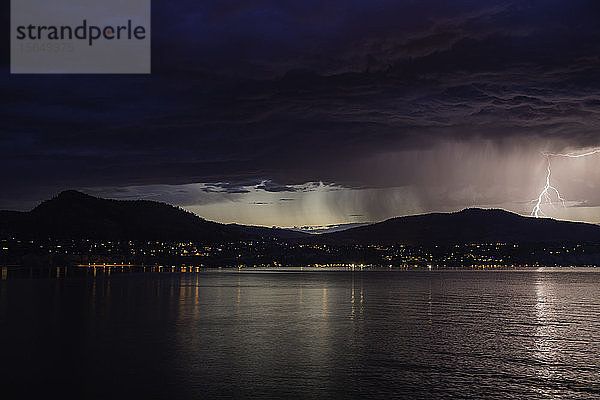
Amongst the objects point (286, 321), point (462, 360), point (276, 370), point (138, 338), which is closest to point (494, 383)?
point (462, 360)

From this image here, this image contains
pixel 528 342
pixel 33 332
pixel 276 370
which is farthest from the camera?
pixel 33 332

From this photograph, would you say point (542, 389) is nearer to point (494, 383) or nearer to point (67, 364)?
point (494, 383)

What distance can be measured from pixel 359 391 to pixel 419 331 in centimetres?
2124

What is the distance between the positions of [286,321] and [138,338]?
15.7 metres

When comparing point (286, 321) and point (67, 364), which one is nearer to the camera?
point (67, 364)

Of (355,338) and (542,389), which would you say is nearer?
(542,389)


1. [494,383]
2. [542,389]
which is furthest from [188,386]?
[542,389]

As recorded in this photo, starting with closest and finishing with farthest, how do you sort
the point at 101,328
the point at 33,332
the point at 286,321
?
the point at 33,332
the point at 101,328
the point at 286,321

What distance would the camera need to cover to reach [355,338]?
4153cm

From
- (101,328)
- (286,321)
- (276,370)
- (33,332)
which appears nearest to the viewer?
(276,370)

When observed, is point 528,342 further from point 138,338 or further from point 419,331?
point 138,338

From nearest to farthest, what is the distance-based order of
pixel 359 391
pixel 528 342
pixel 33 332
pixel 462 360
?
pixel 359 391, pixel 462 360, pixel 528 342, pixel 33 332

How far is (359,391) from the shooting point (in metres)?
25.2

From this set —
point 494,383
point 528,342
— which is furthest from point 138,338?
point 528,342
